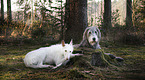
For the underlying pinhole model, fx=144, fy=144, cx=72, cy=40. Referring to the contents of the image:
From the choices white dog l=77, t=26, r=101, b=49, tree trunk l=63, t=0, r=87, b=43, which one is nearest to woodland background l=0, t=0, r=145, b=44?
tree trunk l=63, t=0, r=87, b=43

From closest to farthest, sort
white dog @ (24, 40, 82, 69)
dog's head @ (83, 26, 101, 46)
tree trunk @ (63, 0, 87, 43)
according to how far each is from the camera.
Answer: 1. white dog @ (24, 40, 82, 69)
2. dog's head @ (83, 26, 101, 46)
3. tree trunk @ (63, 0, 87, 43)

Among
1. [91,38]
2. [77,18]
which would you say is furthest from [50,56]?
[77,18]

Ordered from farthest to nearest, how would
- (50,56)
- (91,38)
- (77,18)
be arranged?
(77,18) < (50,56) < (91,38)

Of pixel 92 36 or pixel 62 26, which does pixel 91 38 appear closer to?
pixel 92 36

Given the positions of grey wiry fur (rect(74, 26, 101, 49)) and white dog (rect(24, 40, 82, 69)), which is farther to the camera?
grey wiry fur (rect(74, 26, 101, 49))

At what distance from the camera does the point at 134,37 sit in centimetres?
1073

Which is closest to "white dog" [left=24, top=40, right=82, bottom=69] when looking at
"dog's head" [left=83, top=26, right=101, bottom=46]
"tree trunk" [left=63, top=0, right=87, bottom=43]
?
"dog's head" [left=83, top=26, right=101, bottom=46]

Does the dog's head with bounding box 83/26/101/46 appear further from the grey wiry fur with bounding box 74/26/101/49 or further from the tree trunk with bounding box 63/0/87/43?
the tree trunk with bounding box 63/0/87/43

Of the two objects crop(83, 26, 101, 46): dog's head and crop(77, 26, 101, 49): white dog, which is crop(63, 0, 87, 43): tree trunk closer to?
crop(77, 26, 101, 49): white dog

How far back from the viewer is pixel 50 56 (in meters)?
4.71

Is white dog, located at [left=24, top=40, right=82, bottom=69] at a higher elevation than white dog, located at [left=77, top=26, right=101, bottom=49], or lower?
lower

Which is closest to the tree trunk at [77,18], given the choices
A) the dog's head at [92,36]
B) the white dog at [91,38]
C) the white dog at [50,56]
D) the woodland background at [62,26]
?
the woodland background at [62,26]

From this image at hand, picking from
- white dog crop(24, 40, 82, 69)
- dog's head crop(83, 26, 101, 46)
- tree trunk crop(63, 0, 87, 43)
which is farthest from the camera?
tree trunk crop(63, 0, 87, 43)

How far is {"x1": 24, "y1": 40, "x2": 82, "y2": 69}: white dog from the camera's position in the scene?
4230 millimetres
